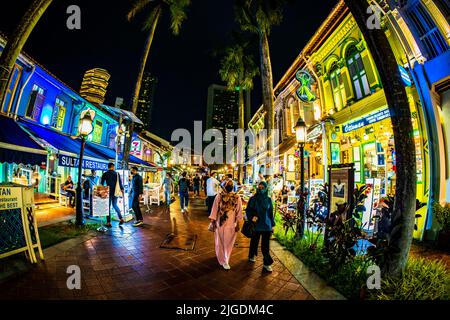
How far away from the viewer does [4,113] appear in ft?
26.5

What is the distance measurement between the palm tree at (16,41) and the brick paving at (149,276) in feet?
13.5

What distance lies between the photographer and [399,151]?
3.38 metres

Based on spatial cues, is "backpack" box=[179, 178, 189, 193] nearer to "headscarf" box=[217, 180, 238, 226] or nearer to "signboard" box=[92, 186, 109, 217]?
"signboard" box=[92, 186, 109, 217]

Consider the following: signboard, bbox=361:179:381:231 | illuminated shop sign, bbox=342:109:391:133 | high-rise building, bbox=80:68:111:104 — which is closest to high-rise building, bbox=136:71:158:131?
high-rise building, bbox=80:68:111:104

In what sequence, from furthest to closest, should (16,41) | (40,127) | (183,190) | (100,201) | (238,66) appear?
(238,66)
(183,190)
(40,127)
(100,201)
(16,41)

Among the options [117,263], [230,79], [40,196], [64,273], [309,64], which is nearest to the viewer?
[64,273]

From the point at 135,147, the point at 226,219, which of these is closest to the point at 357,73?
the point at 226,219

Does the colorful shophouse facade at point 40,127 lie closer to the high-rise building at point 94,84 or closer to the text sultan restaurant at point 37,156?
the text sultan restaurant at point 37,156

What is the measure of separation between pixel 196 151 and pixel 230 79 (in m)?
76.6

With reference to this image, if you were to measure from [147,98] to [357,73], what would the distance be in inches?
1810

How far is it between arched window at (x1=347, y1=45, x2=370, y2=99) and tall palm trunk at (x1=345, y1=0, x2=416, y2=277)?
664cm

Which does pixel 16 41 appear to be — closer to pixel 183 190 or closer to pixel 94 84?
pixel 183 190

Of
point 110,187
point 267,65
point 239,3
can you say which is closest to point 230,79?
point 239,3
